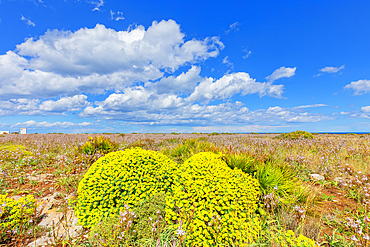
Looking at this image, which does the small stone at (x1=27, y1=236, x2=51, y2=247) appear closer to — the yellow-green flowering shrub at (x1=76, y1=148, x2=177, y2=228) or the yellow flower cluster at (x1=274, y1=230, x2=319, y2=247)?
the yellow-green flowering shrub at (x1=76, y1=148, x2=177, y2=228)

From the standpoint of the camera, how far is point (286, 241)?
2635mm

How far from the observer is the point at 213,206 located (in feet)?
9.91

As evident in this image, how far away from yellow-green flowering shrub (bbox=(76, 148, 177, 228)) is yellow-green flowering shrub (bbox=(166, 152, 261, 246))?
1.63 feet

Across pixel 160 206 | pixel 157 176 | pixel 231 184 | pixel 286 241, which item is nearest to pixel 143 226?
pixel 160 206

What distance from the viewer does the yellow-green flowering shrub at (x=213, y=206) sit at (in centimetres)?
281

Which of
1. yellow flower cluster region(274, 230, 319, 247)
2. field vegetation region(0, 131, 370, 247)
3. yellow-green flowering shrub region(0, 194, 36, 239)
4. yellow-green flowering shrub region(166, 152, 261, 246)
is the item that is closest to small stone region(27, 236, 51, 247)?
field vegetation region(0, 131, 370, 247)

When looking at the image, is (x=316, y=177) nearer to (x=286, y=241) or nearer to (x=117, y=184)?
(x=286, y=241)

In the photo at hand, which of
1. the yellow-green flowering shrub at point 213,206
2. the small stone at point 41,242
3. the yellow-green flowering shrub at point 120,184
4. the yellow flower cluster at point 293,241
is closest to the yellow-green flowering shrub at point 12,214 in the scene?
the small stone at point 41,242

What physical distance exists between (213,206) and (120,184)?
1984 mm

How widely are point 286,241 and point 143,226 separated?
2.32m

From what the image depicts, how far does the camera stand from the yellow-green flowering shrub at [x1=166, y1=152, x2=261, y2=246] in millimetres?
2814

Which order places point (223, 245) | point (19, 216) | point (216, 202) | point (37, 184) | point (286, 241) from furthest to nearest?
1. point (37, 184)
2. point (19, 216)
3. point (216, 202)
4. point (223, 245)
5. point (286, 241)

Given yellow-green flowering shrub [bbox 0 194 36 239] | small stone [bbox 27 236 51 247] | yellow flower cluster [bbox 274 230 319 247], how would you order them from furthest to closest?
yellow-green flowering shrub [bbox 0 194 36 239], small stone [bbox 27 236 51 247], yellow flower cluster [bbox 274 230 319 247]

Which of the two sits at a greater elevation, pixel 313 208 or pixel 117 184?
pixel 117 184
